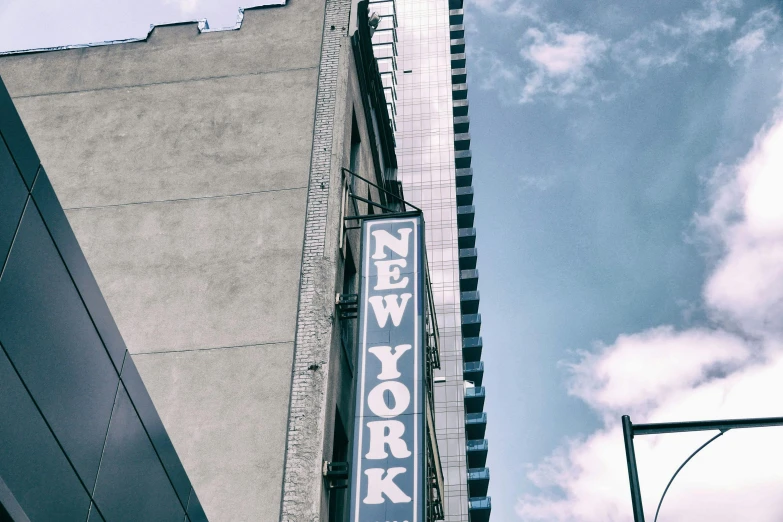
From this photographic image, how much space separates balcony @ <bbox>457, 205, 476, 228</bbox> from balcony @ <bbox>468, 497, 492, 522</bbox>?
30232 millimetres

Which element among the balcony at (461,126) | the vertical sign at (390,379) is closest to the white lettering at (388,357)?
the vertical sign at (390,379)

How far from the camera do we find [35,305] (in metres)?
7.95

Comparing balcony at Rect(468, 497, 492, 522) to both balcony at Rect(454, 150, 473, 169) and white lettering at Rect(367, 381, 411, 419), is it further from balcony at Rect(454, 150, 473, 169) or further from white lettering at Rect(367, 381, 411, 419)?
white lettering at Rect(367, 381, 411, 419)

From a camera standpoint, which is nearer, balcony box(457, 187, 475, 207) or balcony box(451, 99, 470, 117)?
balcony box(457, 187, 475, 207)

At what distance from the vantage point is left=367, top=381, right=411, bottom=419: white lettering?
14.6 m

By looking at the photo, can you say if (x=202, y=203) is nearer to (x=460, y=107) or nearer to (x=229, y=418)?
(x=229, y=418)

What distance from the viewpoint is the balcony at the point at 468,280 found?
95.9 metres

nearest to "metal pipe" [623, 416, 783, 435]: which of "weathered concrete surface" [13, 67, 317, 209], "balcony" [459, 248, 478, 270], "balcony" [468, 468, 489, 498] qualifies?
"weathered concrete surface" [13, 67, 317, 209]

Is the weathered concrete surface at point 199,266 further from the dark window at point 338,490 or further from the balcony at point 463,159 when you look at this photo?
the balcony at point 463,159

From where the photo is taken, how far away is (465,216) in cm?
9906

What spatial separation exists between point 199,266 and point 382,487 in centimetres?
645

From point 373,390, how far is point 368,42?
11.8 metres

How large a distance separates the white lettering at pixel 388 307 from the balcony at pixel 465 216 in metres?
82.8

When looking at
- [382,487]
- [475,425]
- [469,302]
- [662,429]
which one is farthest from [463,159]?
[662,429]
